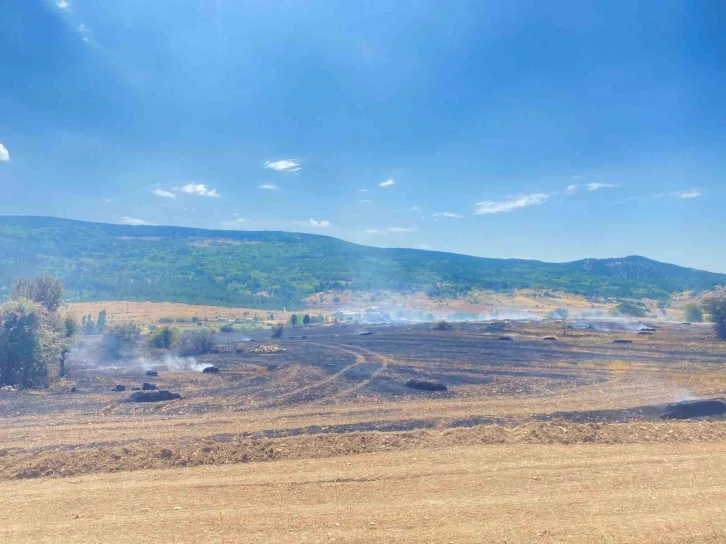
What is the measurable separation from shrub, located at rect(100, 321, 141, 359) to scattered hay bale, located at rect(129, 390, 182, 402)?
27.7m

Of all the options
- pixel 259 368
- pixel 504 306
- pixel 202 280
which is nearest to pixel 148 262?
pixel 202 280

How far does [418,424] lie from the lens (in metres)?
16.4

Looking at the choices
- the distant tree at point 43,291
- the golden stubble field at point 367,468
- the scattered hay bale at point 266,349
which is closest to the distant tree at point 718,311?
the golden stubble field at point 367,468

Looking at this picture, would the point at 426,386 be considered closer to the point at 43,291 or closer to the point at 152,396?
the point at 152,396

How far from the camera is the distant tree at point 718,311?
177 ft

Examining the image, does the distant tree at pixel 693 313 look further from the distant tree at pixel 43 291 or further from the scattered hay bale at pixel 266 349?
the distant tree at pixel 43 291

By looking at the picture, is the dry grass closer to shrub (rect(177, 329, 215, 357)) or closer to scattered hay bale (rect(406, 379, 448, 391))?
scattered hay bale (rect(406, 379, 448, 391))

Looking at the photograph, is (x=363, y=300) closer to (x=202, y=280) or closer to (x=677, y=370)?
(x=202, y=280)

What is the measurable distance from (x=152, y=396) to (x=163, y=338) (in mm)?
30221

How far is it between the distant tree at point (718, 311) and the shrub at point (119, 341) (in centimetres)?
7085

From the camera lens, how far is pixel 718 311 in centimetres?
5447

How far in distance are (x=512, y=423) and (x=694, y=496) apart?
24.5 feet

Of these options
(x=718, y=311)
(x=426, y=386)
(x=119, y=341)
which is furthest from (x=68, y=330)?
(x=718, y=311)

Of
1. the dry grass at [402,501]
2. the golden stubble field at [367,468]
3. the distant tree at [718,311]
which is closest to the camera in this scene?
the dry grass at [402,501]
